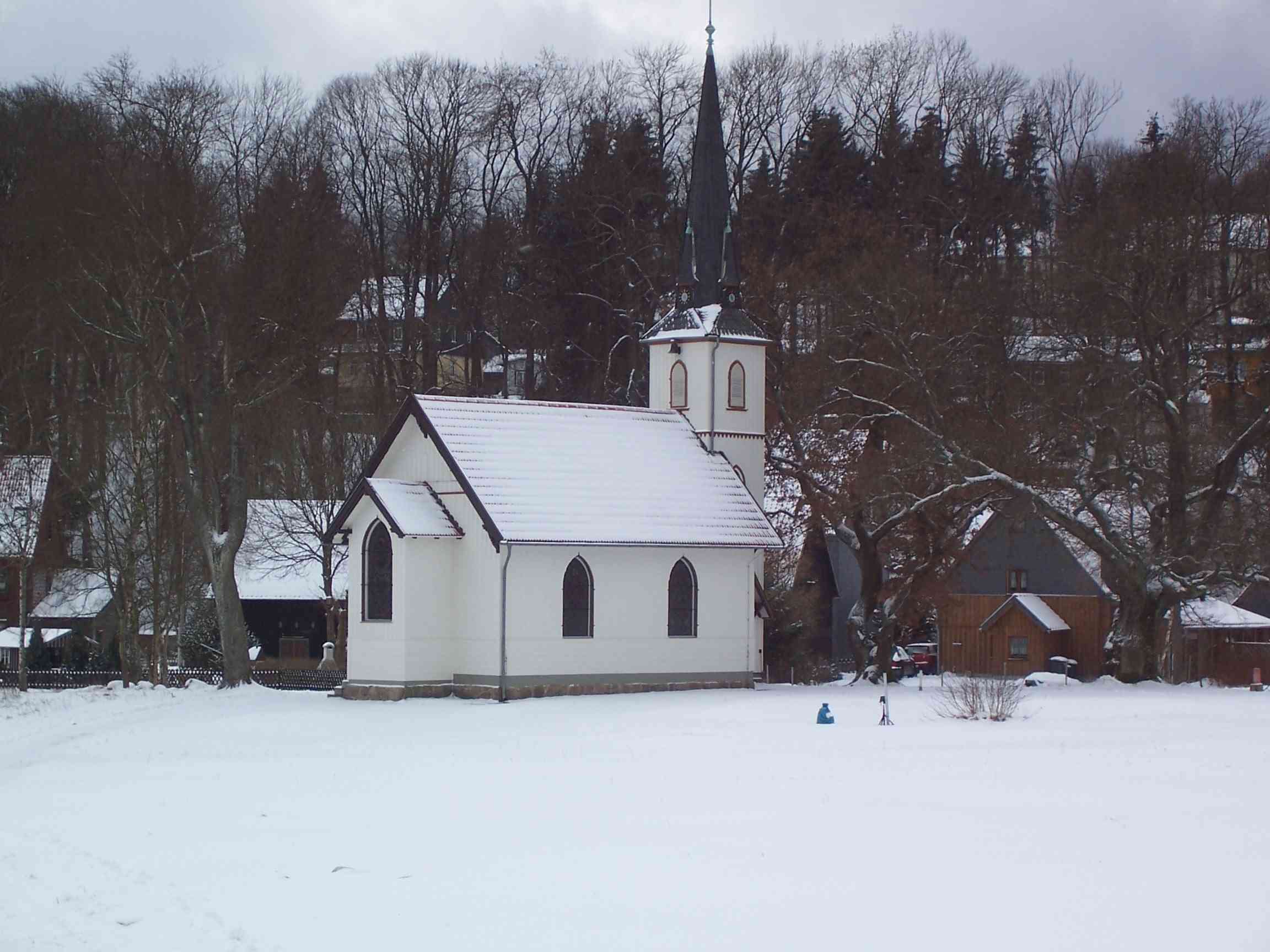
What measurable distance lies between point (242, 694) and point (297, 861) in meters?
20.4

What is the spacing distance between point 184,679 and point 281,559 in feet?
39.7

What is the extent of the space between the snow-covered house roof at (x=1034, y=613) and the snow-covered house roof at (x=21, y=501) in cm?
2724

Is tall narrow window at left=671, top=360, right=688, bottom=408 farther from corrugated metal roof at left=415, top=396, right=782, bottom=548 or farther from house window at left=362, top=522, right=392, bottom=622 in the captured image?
house window at left=362, top=522, right=392, bottom=622

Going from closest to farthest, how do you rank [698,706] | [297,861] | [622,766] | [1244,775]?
1. [297,861]
2. [1244,775]
3. [622,766]
4. [698,706]

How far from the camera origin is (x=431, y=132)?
54219 mm

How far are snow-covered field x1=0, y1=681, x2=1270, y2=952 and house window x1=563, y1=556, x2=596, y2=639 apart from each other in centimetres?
705

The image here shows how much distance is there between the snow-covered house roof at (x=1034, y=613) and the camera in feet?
169

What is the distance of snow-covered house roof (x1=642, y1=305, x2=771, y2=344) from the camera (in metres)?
39.7

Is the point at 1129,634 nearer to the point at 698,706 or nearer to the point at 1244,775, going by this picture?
the point at 698,706

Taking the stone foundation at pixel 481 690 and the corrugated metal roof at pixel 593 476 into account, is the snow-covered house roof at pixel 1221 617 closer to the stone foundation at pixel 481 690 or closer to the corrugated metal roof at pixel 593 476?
the corrugated metal roof at pixel 593 476

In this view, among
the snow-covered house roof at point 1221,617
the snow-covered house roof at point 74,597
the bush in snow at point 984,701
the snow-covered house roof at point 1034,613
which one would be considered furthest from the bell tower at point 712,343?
the snow-covered house roof at point 74,597

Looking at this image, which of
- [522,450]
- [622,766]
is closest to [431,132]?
[522,450]

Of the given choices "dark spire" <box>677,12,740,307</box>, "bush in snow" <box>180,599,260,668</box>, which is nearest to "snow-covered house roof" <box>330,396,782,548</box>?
"dark spire" <box>677,12,740,307</box>

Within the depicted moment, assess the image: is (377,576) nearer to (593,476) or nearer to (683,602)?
(593,476)
